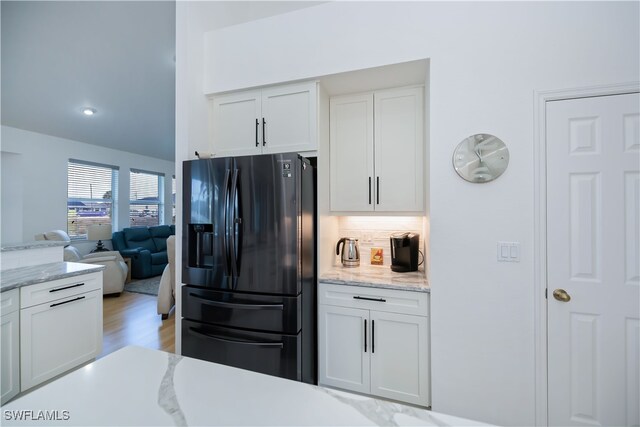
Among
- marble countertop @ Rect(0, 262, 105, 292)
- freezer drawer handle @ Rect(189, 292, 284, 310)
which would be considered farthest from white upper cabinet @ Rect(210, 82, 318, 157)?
marble countertop @ Rect(0, 262, 105, 292)

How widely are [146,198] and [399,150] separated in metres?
7.02

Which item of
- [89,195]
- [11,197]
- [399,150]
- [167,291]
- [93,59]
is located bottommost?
[167,291]

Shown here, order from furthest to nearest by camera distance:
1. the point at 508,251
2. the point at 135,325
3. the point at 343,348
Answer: the point at 135,325
the point at 343,348
the point at 508,251

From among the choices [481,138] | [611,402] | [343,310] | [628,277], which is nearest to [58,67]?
[343,310]

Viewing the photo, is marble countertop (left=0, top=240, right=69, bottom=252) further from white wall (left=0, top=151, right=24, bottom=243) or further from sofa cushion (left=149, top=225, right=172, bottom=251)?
sofa cushion (left=149, top=225, right=172, bottom=251)

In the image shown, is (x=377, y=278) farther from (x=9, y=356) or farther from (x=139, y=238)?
(x=139, y=238)

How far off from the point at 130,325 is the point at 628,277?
4606mm

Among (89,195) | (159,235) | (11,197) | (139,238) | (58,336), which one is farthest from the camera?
(159,235)

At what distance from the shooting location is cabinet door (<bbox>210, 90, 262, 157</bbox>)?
227 cm

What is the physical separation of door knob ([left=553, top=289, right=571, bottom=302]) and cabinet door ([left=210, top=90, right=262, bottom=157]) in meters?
2.16

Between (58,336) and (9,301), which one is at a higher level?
(9,301)

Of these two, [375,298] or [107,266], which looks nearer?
[375,298]

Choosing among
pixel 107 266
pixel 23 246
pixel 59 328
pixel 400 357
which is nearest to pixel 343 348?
pixel 400 357

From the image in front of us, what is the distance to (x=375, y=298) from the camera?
1932 mm
